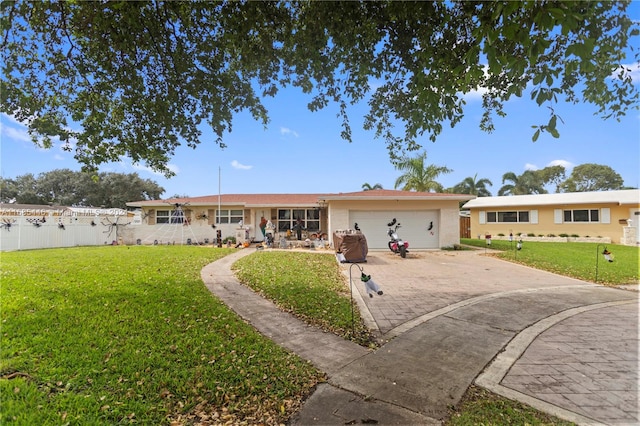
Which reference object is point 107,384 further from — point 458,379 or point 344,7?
point 344,7

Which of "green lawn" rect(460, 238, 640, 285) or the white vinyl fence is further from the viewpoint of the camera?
the white vinyl fence

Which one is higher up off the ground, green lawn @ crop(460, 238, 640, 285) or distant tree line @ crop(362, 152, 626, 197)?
distant tree line @ crop(362, 152, 626, 197)

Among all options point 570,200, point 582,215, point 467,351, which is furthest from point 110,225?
point 582,215

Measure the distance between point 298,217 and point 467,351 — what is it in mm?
16924

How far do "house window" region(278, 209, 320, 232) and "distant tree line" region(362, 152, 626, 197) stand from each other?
6769 millimetres

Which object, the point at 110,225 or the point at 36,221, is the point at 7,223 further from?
the point at 110,225

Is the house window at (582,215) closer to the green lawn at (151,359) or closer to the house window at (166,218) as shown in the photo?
the green lawn at (151,359)

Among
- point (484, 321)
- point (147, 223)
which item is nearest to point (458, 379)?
point (484, 321)

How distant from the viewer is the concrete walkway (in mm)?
2926

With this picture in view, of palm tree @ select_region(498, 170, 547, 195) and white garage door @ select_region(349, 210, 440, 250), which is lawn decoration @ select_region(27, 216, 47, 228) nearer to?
white garage door @ select_region(349, 210, 440, 250)

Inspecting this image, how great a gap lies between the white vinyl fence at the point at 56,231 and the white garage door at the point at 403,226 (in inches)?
613

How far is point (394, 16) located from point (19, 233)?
19463mm

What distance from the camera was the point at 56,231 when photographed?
54.0 feet

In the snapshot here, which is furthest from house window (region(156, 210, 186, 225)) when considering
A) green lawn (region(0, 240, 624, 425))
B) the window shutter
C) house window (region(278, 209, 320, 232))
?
the window shutter
